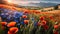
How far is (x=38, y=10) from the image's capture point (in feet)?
4.36

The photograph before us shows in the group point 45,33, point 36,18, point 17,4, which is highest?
point 17,4

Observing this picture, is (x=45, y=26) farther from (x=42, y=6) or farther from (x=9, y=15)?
(x=9, y=15)

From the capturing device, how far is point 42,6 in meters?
1.33

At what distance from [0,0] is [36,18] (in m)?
0.37

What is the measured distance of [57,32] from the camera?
127cm

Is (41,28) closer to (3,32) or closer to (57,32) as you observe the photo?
(57,32)

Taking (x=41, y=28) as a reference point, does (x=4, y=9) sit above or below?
above

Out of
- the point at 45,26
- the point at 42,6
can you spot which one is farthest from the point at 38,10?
the point at 45,26

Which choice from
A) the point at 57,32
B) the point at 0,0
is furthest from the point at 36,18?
the point at 0,0

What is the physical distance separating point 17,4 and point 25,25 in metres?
0.21

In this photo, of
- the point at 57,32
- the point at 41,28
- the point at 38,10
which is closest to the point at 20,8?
the point at 38,10

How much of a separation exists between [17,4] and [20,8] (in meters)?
0.05

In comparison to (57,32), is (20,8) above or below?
above

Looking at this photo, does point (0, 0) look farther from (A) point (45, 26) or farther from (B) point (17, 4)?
(A) point (45, 26)
